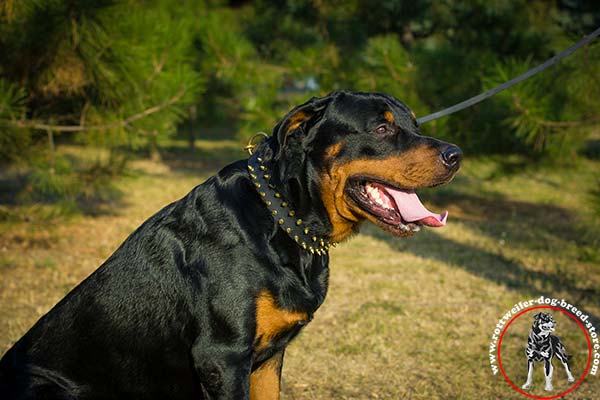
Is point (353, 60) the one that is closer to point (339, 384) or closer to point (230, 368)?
point (339, 384)

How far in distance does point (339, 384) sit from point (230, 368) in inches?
61.8

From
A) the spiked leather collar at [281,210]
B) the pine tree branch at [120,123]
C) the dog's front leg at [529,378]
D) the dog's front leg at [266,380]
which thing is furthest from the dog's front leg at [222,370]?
the pine tree branch at [120,123]

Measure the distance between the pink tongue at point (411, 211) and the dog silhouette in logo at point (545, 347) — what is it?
5.10 ft

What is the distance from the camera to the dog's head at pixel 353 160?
9.23 feet

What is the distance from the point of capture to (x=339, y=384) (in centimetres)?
392

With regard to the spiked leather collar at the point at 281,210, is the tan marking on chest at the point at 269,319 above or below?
below

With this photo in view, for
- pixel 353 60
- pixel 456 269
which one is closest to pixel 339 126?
pixel 456 269

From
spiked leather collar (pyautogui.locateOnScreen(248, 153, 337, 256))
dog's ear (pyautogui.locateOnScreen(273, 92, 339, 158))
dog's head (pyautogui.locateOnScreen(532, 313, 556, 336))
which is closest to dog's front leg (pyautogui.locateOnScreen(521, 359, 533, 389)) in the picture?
dog's head (pyautogui.locateOnScreen(532, 313, 556, 336))

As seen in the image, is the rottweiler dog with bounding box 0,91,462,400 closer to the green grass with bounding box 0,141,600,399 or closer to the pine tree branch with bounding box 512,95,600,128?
the green grass with bounding box 0,141,600,399

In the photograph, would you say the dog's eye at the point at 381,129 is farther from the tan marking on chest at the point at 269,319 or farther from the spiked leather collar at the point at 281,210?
the tan marking on chest at the point at 269,319

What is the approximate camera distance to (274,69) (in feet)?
34.0

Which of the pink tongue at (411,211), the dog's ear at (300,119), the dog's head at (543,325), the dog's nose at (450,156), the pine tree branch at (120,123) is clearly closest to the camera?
the dog's ear at (300,119)

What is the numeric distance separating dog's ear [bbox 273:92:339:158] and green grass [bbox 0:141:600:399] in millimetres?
1787

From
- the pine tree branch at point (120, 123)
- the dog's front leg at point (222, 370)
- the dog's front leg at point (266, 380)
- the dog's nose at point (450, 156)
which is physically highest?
the dog's nose at point (450, 156)
